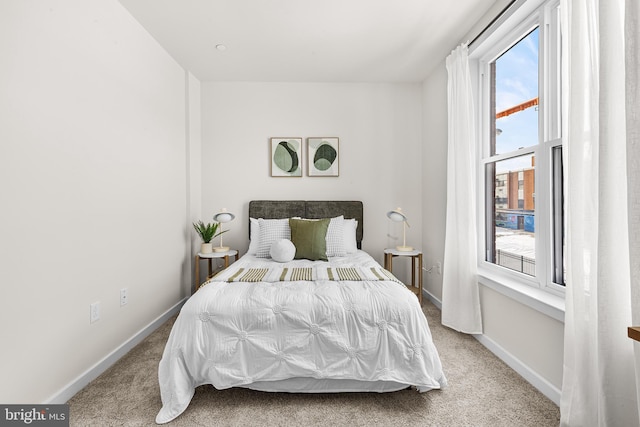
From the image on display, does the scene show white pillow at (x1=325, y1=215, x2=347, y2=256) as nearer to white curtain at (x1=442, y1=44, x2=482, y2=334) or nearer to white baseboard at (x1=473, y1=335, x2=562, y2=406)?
white curtain at (x1=442, y1=44, x2=482, y2=334)

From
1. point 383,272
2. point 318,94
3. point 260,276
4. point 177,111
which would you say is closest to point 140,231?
point 260,276

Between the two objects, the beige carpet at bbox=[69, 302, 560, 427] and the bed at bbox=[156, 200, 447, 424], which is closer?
the beige carpet at bbox=[69, 302, 560, 427]

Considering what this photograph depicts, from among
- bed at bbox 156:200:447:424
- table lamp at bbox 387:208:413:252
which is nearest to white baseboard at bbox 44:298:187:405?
bed at bbox 156:200:447:424

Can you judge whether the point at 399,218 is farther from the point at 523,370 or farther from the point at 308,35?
the point at 308,35

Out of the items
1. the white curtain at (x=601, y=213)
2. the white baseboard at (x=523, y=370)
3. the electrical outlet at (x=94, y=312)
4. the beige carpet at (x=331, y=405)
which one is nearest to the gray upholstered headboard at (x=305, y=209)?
the white baseboard at (x=523, y=370)

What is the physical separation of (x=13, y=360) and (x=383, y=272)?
7.26 ft

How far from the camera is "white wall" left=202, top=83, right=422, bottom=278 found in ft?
12.2

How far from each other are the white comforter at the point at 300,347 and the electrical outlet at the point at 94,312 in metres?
0.68

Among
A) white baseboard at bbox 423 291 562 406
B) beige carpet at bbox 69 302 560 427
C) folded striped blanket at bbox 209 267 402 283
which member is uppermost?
folded striped blanket at bbox 209 267 402 283

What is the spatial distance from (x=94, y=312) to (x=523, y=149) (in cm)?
317

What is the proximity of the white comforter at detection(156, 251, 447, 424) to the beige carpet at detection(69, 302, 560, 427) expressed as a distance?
3.3 inches

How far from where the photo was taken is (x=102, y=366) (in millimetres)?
2078

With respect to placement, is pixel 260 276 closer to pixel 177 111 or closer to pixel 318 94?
pixel 177 111

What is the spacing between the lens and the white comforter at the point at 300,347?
1723 mm
